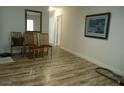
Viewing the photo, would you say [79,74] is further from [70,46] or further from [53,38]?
[53,38]

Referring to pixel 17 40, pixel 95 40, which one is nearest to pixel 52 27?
pixel 17 40

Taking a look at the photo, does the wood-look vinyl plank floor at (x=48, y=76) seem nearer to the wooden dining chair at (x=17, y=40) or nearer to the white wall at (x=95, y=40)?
the white wall at (x=95, y=40)

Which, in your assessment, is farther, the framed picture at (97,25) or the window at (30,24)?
the window at (30,24)

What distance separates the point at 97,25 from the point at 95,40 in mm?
501

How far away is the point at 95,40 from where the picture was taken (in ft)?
13.8

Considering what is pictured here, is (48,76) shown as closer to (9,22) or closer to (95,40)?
(95,40)

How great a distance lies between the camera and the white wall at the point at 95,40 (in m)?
3.33

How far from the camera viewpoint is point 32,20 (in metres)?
5.50

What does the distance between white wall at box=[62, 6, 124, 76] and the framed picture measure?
0.13 meters

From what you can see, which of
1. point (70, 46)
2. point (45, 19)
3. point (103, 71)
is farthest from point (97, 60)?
point (45, 19)

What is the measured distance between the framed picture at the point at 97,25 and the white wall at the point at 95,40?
0.42ft

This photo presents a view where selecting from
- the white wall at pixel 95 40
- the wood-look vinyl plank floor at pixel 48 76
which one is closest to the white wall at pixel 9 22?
the wood-look vinyl plank floor at pixel 48 76

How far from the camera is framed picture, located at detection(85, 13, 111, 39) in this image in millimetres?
3697
